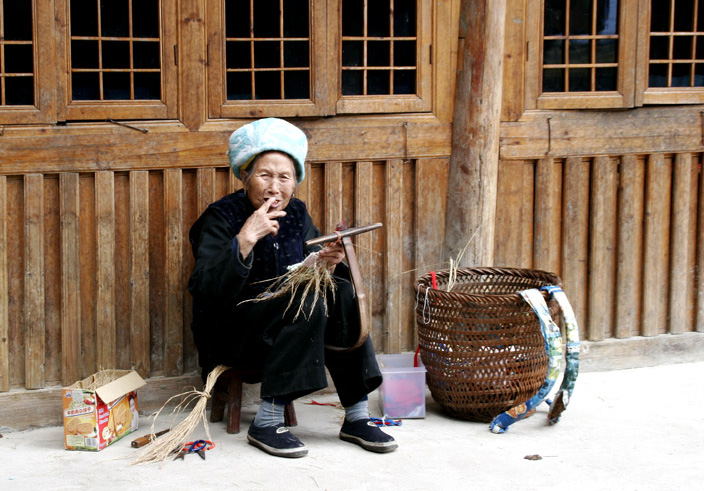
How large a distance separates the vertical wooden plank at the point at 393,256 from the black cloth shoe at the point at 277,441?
1.05 meters

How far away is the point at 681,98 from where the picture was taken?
4.95 m

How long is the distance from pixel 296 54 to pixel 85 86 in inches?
41.5

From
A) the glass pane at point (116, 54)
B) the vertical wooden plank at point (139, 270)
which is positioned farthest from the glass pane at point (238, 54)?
the vertical wooden plank at point (139, 270)

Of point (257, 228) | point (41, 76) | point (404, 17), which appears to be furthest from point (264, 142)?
point (404, 17)

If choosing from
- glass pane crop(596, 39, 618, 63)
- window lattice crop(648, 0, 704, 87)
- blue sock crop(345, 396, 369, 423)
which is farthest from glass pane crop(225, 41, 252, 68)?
window lattice crop(648, 0, 704, 87)

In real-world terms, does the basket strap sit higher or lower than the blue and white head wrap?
lower

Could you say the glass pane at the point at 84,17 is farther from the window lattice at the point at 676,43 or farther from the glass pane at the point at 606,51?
the window lattice at the point at 676,43

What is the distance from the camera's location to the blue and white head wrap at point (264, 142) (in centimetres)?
381

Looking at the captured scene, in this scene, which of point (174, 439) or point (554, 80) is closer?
point (174, 439)

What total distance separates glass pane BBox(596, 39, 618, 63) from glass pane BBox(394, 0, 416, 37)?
1082 millimetres

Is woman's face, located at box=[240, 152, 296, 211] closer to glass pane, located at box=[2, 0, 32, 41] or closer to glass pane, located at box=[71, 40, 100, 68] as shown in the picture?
glass pane, located at box=[71, 40, 100, 68]

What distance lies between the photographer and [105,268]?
4141mm

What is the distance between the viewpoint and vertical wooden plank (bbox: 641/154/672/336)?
4.96 meters

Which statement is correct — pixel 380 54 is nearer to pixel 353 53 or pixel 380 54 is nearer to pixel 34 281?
pixel 353 53
